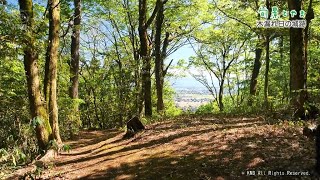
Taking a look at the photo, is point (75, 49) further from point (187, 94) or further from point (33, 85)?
point (187, 94)

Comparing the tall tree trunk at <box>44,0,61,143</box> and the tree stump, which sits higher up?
the tall tree trunk at <box>44,0,61,143</box>

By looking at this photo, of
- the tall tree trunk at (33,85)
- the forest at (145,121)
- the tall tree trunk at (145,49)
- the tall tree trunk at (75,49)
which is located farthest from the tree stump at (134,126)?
the tall tree trunk at (75,49)

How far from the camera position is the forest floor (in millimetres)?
5904

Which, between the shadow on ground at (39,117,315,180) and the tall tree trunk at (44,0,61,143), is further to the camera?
the tall tree trunk at (44,0,61,143)

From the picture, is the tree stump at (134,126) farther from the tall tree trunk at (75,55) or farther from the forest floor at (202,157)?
the tall tree trunk at (75,55)

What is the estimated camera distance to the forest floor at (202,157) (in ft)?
19.4

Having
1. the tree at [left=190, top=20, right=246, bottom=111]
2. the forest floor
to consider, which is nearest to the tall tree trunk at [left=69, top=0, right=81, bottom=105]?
the forest floor

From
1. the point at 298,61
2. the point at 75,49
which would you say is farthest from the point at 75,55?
the point at 298,61

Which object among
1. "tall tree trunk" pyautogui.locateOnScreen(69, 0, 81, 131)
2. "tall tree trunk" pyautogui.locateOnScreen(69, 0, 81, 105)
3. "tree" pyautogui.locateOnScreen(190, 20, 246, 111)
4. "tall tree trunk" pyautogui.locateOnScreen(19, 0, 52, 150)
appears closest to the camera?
"tall tree trunk" pyautogui.locateOnScreen(19, 0, 52, 150)

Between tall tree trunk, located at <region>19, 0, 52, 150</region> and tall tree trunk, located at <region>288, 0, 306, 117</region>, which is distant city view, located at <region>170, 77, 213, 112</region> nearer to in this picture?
tall tree trunk, located at <region>19, 0, 52, 150</region>

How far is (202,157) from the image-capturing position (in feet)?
22.7

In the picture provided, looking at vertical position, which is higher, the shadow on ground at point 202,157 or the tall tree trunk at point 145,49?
the tall tree trunk at point 145,49

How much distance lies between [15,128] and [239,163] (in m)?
8.98

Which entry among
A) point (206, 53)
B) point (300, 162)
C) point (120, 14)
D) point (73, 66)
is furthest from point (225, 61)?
point (300, 162)
